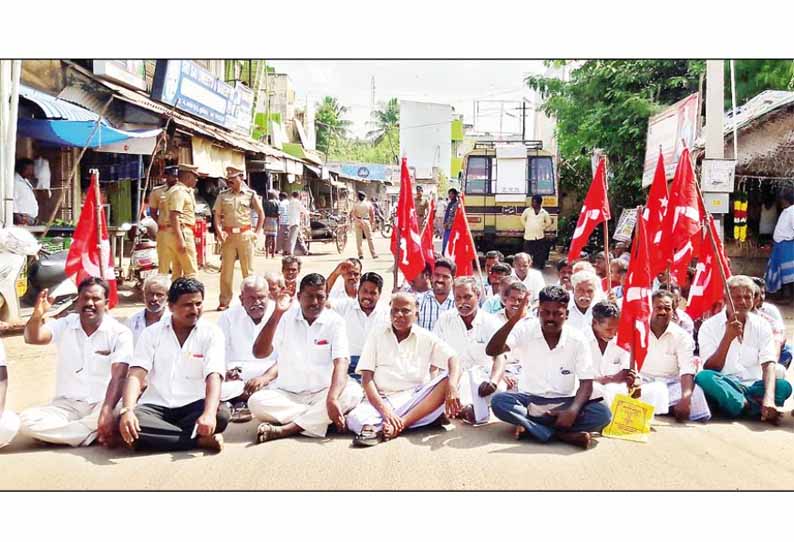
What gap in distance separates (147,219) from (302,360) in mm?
5130

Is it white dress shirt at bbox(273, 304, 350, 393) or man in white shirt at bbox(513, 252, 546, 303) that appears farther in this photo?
man in white shirt at bbox(513, 252, 546, 303)

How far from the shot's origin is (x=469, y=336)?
5.44 m

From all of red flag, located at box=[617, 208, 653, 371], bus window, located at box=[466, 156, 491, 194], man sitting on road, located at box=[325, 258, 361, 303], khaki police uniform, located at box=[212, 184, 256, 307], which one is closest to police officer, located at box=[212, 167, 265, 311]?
khaki police uniform, located at box=[212, 184, 256, 307]

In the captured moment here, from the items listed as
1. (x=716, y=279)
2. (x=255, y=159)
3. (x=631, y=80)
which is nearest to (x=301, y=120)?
(x=255, y=159)

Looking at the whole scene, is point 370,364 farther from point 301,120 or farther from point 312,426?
point 301,120

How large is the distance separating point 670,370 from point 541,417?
119 centimetres

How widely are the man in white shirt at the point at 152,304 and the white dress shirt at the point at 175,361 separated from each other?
488 mm

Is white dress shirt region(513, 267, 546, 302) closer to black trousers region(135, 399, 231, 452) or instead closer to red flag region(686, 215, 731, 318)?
red flag region(686, 215, 731, 318)

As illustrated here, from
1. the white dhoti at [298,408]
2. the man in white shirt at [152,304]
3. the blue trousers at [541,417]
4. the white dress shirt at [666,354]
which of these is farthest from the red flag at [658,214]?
the man in white shirt at [152,304]

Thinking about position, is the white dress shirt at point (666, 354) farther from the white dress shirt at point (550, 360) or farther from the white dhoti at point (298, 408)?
the white dhoti at point (298, 408)

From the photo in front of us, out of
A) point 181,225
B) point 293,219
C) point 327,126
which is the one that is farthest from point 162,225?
point 327,126

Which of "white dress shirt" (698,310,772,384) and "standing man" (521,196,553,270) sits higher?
"standing man" (521,196,553,270)

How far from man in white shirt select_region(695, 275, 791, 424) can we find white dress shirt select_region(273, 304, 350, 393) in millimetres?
2459

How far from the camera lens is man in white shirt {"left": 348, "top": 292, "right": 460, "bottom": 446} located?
4.56m
